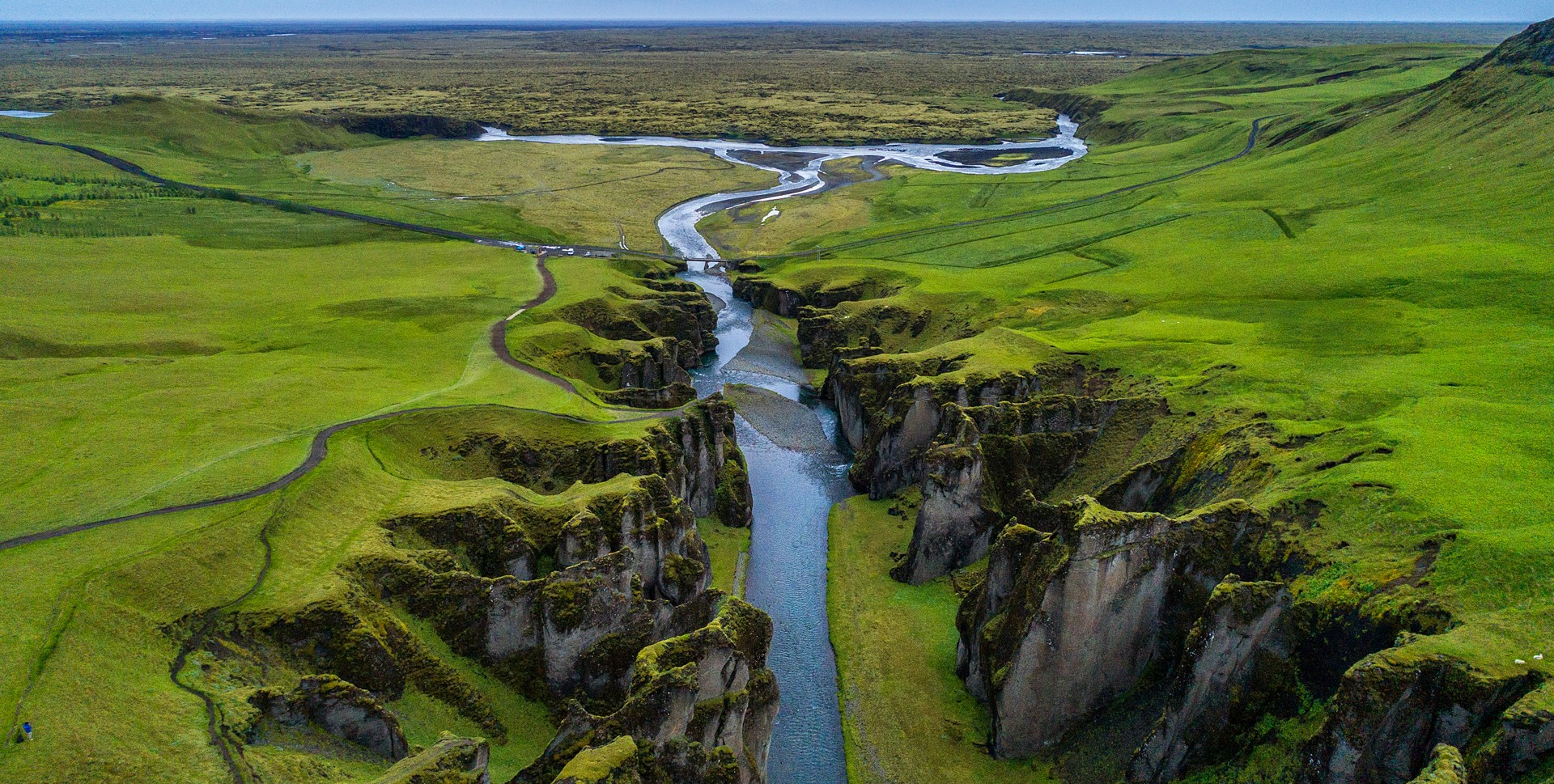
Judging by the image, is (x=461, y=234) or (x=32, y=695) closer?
(x=32, y=695)

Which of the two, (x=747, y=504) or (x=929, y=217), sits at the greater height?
(x=929, y=217)

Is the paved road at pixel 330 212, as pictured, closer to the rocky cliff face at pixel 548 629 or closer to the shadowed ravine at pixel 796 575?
the shadowed ravine at pixel 796 575

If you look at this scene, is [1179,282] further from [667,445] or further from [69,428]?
[69,428]

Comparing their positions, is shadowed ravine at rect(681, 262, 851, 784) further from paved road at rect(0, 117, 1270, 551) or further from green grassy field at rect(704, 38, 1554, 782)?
paved road at rect(0, 117, 1270, 551)

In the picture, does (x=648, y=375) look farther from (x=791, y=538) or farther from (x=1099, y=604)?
(x=1099, y=604)

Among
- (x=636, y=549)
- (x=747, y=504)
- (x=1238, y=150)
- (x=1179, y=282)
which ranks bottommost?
(x=747, y=504)

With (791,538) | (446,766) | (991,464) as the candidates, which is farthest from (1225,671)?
(791,538)

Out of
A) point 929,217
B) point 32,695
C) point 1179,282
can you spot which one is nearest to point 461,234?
point 929,217
